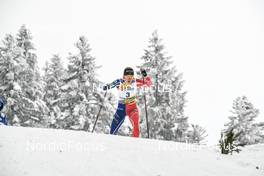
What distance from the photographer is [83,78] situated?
82.9ft

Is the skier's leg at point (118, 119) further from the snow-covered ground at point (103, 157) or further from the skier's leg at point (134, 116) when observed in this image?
the snow-covered ground at point (103, 157)

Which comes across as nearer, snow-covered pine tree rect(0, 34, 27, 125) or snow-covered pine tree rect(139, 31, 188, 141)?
snow-covered pine tree rect(0, 34, 27, 125)

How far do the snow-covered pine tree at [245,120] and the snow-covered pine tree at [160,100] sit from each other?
16.6ft

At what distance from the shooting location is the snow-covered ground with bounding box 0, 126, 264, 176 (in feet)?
20.2

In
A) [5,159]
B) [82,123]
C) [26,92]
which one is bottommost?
[5,159]

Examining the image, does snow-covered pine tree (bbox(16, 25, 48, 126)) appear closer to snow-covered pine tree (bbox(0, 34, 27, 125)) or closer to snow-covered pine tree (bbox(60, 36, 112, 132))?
snow-covered pine tree (bbox(0, 34, 27, 125))

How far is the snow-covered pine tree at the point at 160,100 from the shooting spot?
26.5 m

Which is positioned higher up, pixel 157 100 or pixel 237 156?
pixel 157 100

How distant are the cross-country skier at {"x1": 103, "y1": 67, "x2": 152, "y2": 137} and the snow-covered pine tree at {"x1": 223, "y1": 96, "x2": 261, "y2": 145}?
18159 millimetres

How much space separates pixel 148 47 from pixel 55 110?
980cm

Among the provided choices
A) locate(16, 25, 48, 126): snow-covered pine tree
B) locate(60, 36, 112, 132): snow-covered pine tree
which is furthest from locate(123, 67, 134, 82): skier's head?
locate(16, 25, 48, 126): snow-covered pine tree

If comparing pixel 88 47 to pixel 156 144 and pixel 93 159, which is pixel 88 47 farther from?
pixel 93 159

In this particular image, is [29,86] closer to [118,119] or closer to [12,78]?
[12,78]

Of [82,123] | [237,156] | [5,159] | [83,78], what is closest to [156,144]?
[237,156]
